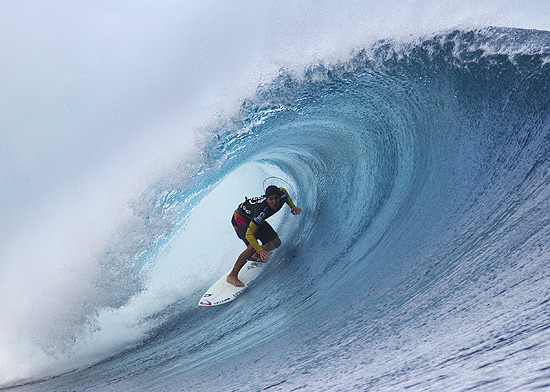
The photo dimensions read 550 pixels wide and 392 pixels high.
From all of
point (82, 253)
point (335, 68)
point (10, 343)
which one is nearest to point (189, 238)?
point (82, 253)

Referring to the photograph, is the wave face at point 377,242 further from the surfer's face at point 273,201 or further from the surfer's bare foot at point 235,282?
the surfer's face at point 273,201

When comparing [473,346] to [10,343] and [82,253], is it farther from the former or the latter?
[10,343]

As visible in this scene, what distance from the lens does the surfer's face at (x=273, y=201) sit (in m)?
4.81

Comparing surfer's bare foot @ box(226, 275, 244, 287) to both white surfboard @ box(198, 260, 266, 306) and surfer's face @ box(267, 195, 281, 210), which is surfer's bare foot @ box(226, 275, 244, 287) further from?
surfer's face @ box(267, 195, 281, 210)

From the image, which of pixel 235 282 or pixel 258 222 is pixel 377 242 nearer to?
pixel 258 222

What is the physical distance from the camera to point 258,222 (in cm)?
502

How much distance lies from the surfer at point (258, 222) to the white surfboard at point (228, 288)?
8 centimetres

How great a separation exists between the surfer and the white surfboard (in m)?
0.08

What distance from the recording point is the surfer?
A: 490 centimetres

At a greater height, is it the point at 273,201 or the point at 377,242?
the point at 273,201

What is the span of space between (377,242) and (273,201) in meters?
1.25

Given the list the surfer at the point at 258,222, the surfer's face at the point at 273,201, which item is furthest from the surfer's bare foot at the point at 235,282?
the surfer's face at the point at 273,201

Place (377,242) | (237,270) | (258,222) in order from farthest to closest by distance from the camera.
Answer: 1. (237,270)
2. (258,222)
3. (377,242)

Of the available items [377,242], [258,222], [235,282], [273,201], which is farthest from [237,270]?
[377,242]
